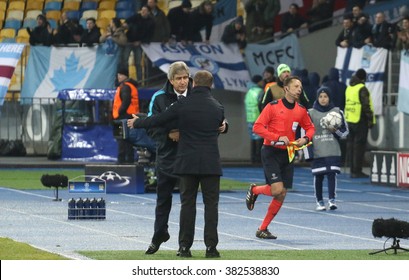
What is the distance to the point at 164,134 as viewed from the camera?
17.5 metres

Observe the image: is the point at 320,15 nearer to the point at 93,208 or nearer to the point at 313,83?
the point at 313,83

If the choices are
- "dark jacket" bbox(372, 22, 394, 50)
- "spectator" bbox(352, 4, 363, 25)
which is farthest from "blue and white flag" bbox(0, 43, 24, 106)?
"dark jacket" bbox(372, 22, 394, 50)

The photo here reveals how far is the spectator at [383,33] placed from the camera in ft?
119

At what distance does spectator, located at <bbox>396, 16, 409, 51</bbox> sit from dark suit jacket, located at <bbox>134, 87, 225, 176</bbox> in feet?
60.9

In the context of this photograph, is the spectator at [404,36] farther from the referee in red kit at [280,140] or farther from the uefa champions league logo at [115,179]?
the referee in red kit at [280,140]

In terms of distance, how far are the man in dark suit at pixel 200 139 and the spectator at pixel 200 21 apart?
21.9m

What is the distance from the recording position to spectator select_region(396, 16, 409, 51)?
3528 cm

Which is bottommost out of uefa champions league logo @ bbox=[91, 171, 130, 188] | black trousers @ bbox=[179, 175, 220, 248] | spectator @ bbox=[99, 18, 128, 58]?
uefa champions league logo @ bbox=[91, 171, 130, 188]

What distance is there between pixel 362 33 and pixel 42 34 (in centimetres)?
794

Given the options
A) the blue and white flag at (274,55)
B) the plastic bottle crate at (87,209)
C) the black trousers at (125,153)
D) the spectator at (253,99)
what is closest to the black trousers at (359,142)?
the spectator at (253,99)

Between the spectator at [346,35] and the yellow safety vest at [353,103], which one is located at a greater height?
the spectator at [346,35]

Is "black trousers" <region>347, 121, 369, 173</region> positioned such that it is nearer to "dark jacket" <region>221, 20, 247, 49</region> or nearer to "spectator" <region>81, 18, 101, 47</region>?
"dark jacket" <region>221, 20, 247, 49</region>

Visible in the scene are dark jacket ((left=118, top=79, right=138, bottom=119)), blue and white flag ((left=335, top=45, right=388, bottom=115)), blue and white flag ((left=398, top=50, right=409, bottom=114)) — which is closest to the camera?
dark jacket ((left=118, top=79, right=138, bottom=119))
